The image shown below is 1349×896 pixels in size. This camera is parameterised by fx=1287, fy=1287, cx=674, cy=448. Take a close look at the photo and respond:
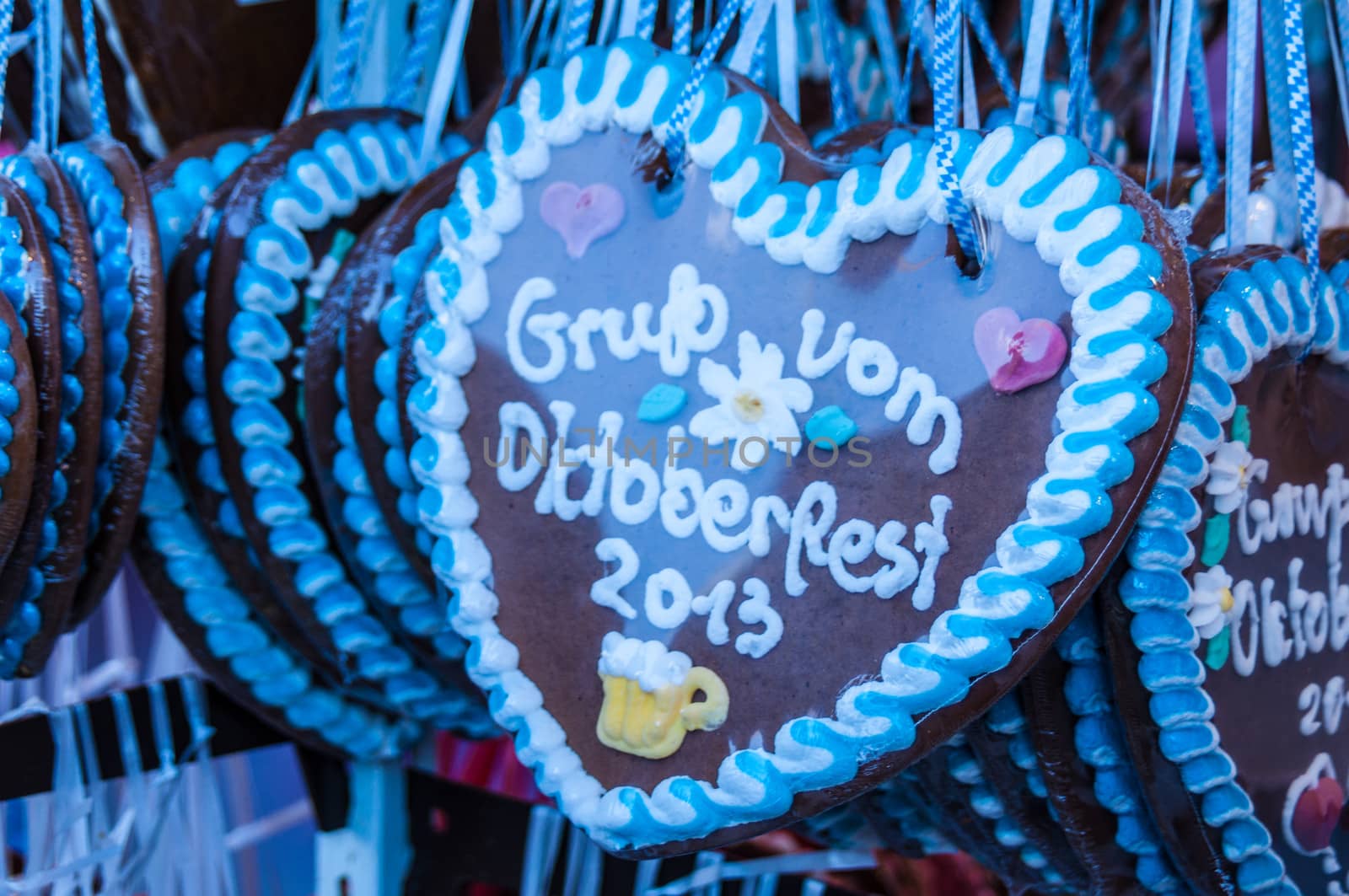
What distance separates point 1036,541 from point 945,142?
0.15 meters

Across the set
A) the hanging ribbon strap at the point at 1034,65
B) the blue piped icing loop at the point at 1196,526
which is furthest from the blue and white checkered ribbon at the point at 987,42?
the blue piped icing loop at the point at 1196,526

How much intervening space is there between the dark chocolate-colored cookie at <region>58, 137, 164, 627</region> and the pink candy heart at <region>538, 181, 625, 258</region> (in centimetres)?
18

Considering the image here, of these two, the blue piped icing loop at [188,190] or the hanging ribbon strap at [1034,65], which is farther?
the blue piped icing loop at [188,190]

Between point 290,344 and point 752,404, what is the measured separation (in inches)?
10.2

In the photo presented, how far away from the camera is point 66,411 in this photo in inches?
22.4

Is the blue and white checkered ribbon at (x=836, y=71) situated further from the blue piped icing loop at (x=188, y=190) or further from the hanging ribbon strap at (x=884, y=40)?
the blue piped icing loop at (x=188, y=190)

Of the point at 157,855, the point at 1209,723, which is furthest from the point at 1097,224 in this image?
the point at 157,855

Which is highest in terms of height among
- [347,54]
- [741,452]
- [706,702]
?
[347,54]

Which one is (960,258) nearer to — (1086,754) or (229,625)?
(1086,754)

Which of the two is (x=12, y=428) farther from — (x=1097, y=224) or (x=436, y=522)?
(x=1097, y=224)

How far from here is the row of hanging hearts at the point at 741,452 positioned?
1.54ft

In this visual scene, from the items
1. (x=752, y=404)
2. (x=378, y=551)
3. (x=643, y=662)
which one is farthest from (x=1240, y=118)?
(x=378, y=551)

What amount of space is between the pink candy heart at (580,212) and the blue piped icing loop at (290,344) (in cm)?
13

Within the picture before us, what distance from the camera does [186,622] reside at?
70 centimetres
